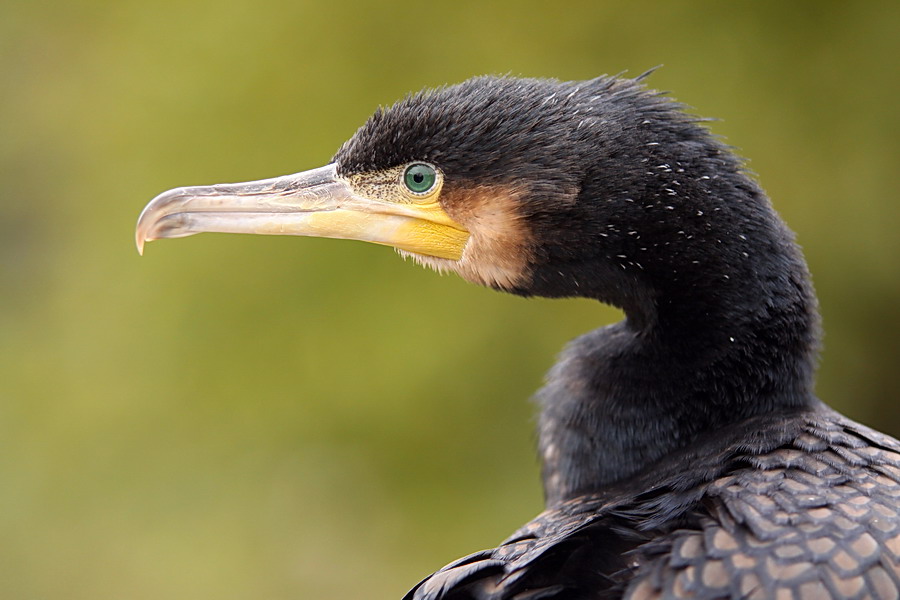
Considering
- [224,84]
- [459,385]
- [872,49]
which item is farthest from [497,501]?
[872,49]

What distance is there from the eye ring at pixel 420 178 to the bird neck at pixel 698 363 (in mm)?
613

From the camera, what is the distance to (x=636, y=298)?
2578mm

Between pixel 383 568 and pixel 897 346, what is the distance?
3025 mm

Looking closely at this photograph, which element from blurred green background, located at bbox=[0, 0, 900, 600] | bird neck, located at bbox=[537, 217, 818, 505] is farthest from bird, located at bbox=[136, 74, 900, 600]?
blurred green background, located at bbox=[0, 0, 900, 600]

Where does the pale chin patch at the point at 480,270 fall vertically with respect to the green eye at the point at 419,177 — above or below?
below

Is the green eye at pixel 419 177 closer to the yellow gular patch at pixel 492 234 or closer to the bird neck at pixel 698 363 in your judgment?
the yellow gular patch at pixel 492 234

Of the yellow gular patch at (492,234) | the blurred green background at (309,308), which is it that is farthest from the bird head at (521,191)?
the blurred green background at (309,308)

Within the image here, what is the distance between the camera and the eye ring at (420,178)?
2570 millimetres

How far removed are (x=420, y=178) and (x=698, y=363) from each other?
0.88 meters

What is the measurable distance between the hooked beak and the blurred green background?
2.37m

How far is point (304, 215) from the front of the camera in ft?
8.80

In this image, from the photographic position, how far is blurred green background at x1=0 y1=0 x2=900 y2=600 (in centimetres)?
500

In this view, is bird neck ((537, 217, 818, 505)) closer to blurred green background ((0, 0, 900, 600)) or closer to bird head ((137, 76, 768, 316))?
bird head ((137, 76, 768, 316))

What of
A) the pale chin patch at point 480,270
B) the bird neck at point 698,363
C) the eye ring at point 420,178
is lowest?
the bird neck at point 698,363
